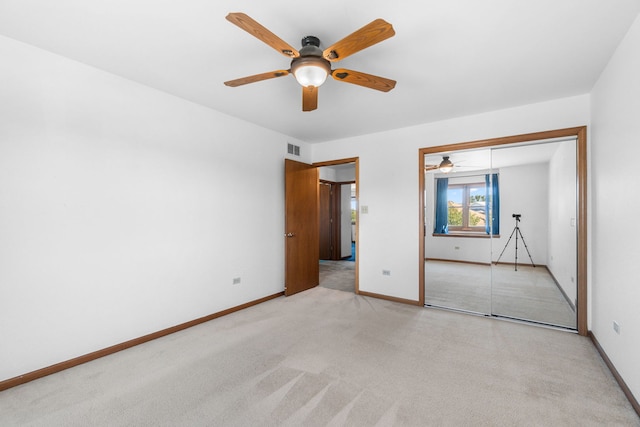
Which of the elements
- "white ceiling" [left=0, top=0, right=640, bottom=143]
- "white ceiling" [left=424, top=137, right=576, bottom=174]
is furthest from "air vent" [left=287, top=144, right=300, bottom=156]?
"white ceiling" [left=424, top=137, right=576, bottom=174]

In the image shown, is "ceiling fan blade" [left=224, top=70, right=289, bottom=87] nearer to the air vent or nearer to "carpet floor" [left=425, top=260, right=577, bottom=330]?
the air vent

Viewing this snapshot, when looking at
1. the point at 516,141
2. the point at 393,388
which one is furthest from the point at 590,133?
the point at 393,388

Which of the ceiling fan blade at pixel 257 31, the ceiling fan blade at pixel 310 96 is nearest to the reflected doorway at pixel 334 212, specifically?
the ceiling fan blade at pixel 310 96

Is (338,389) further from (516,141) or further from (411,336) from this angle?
(516,141)

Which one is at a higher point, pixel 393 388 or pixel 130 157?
pixel 130 157

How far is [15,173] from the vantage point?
2.15m

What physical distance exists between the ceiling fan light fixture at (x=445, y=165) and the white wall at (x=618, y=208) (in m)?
1.72

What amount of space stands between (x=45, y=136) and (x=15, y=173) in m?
0.37

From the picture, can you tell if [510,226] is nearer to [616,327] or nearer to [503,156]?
[503,156]

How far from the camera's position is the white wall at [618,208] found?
1904 millimetres

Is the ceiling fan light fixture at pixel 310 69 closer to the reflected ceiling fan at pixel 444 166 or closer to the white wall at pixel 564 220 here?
the reflected ceiling fan at pixel 444 166

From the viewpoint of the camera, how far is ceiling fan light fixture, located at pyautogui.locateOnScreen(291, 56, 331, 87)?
1.90m

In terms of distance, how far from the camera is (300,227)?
Result: 186 inches

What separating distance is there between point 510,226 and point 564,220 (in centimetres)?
76
